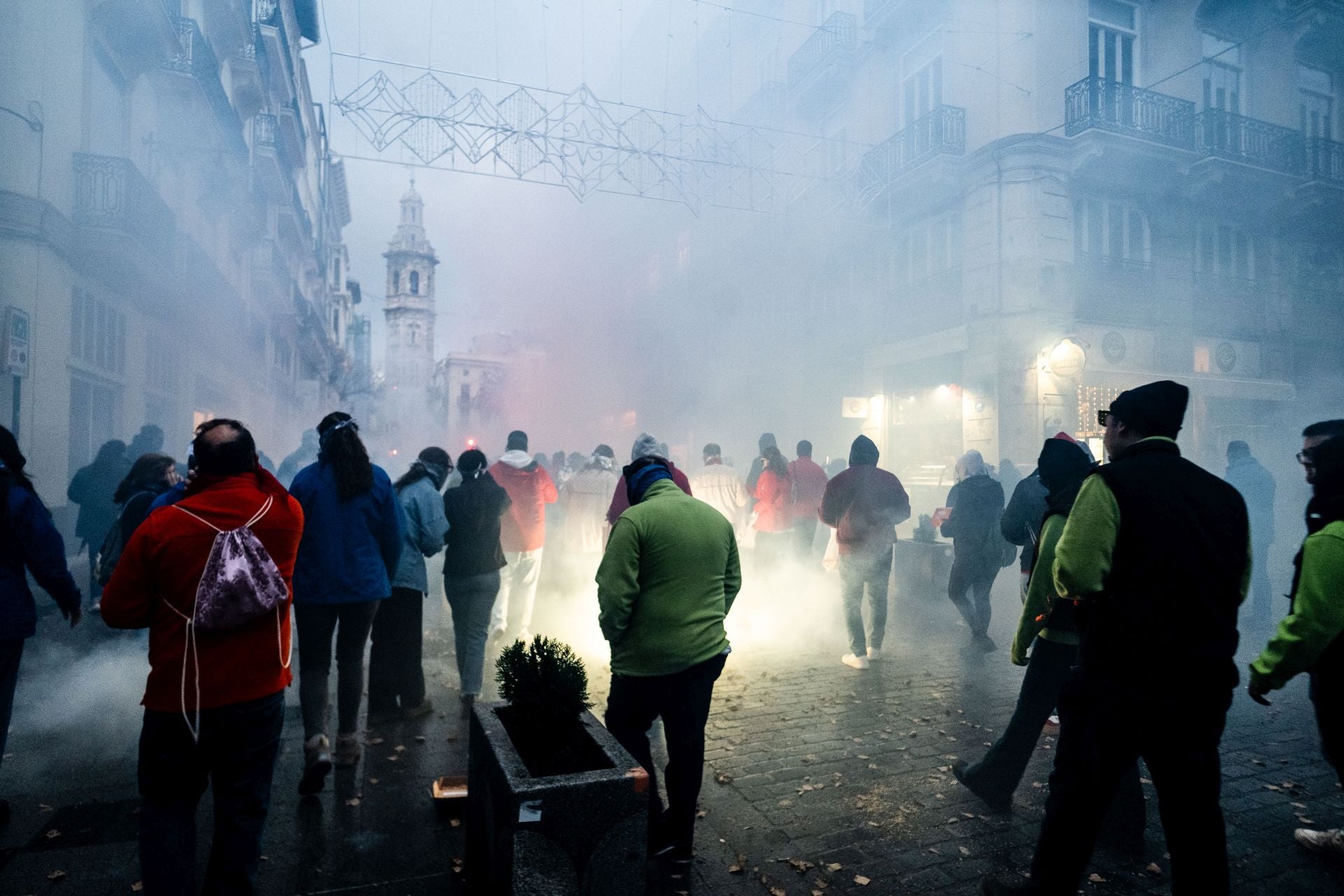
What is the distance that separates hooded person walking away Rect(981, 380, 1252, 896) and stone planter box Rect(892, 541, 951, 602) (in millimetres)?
6566

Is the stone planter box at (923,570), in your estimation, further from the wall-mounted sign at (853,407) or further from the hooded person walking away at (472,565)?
the wall-mounted sign at (853,407)

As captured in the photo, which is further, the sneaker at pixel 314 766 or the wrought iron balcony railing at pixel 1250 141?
the wrought iron balcony railing at pixel 1250 141

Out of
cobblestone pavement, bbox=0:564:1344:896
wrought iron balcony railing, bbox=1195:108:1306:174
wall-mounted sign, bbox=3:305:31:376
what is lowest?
cobblestone pavement, bbox=0:564:1344:896

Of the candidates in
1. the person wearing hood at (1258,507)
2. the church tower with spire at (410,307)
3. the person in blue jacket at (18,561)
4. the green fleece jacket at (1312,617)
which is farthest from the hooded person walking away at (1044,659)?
the church tower with spire at (410,307)

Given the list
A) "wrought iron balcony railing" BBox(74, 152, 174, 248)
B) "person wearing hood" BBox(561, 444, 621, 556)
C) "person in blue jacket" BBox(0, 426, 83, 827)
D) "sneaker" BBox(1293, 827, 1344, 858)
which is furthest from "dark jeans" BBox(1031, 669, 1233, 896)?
"wrought iron balcony railing" BBox(74, 152, 174, 248)

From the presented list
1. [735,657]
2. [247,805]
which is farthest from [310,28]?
[247,805]

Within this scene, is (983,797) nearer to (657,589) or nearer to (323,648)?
(657,589)

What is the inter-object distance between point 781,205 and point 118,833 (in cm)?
2052

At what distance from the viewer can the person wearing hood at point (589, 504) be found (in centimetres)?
828

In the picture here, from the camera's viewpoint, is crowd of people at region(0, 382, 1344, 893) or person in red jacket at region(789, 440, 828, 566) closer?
crowd of people at region(0, 382, 1344, 893)

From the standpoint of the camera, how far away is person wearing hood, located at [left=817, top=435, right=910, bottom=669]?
6223 millimetres

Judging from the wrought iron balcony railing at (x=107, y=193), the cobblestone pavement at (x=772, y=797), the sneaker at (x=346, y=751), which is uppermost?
Answer: the wrought iron balcony railing at (x=107, y=193)

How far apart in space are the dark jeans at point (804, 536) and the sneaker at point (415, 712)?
4699mm

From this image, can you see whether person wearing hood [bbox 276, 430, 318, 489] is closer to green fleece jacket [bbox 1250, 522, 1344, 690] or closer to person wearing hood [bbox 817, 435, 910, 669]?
person wearing hood [bbox 817, 435, 910, 669]
